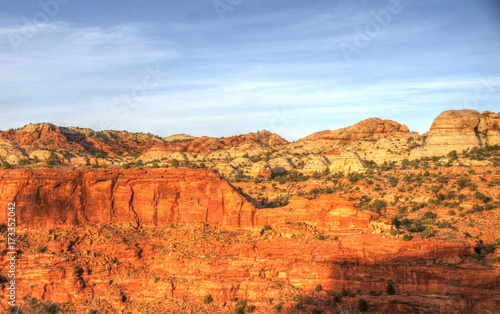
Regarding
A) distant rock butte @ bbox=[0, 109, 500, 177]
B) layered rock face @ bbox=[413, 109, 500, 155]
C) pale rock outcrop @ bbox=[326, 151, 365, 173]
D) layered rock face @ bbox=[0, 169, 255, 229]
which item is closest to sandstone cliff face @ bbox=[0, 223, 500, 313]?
layered rock face @ bbox=[0, 169, 255, 229]

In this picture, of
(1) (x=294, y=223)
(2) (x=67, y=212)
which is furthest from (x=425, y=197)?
(2) (x=67, y=212)

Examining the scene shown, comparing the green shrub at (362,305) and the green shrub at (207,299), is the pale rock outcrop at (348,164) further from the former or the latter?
the green shrub at (207,299)

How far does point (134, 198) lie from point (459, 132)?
44845mm

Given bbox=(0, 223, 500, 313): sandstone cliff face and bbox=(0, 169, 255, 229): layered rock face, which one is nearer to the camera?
bbox=(0, 223, 500, 313): sandstone cliff face

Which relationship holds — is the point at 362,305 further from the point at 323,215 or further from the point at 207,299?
the point at 207,299

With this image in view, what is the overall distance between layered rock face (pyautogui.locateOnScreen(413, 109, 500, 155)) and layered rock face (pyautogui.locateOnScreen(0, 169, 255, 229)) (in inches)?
1438

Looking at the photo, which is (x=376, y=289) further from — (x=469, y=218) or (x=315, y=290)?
(x=469, y=218)

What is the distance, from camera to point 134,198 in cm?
4906

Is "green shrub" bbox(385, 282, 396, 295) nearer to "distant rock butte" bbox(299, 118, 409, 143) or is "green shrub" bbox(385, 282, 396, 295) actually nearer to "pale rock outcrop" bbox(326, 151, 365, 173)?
"pale rock outcrop" bbox(326, 151, 365, 173)

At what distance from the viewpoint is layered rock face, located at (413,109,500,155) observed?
7475 cm

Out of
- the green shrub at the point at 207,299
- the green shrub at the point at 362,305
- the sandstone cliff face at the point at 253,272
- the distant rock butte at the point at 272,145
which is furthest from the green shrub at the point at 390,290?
the distant rock butte at the point at 272,145

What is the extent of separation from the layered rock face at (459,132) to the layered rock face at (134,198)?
3653 cm

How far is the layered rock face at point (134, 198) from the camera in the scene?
47.6 meters

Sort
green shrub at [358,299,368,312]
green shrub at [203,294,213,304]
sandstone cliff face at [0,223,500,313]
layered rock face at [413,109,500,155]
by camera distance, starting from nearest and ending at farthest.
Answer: green shrub at [358,299,368,312] < sandstone cliff face at [0,223,500,313] < green shrub at [203,294,213,304] < layered rock face at [413,109,500,155]
